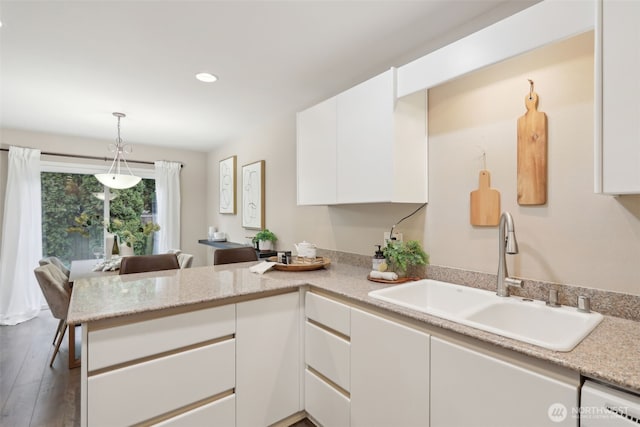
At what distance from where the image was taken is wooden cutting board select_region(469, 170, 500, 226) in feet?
5.22

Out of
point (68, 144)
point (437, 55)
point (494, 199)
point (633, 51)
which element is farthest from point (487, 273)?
point (68, 144)

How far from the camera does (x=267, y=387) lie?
1696 mm

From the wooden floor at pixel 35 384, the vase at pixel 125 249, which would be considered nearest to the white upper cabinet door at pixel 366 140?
the wooden floor at pixel 35 384

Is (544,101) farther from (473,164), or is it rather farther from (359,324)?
(359,324)

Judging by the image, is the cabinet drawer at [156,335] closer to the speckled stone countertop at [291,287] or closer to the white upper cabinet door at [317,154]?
the speckled stone countertop at [291,287]

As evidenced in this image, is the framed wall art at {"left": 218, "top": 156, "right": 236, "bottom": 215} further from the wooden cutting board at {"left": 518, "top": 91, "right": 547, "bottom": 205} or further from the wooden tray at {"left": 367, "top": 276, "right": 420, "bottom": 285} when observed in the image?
the wooden cutting board at {"left": 518, "top": 91, "right": 547, "bottom": 205}

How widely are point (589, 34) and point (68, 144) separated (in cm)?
533

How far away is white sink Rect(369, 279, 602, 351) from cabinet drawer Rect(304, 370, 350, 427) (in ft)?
1.99

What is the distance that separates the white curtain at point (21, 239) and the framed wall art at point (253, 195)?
8.52ft

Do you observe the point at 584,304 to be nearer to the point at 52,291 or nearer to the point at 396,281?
the point at 396,281

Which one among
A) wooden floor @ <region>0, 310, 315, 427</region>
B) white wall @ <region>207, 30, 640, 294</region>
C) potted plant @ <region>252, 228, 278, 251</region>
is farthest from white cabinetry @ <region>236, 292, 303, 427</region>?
potted plant @ <region>252, 228, 278, 251</region>

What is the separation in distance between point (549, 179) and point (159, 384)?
2.01 meters

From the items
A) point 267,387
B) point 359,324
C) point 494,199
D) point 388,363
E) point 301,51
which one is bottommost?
point 267,387

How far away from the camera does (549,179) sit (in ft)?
4.64
